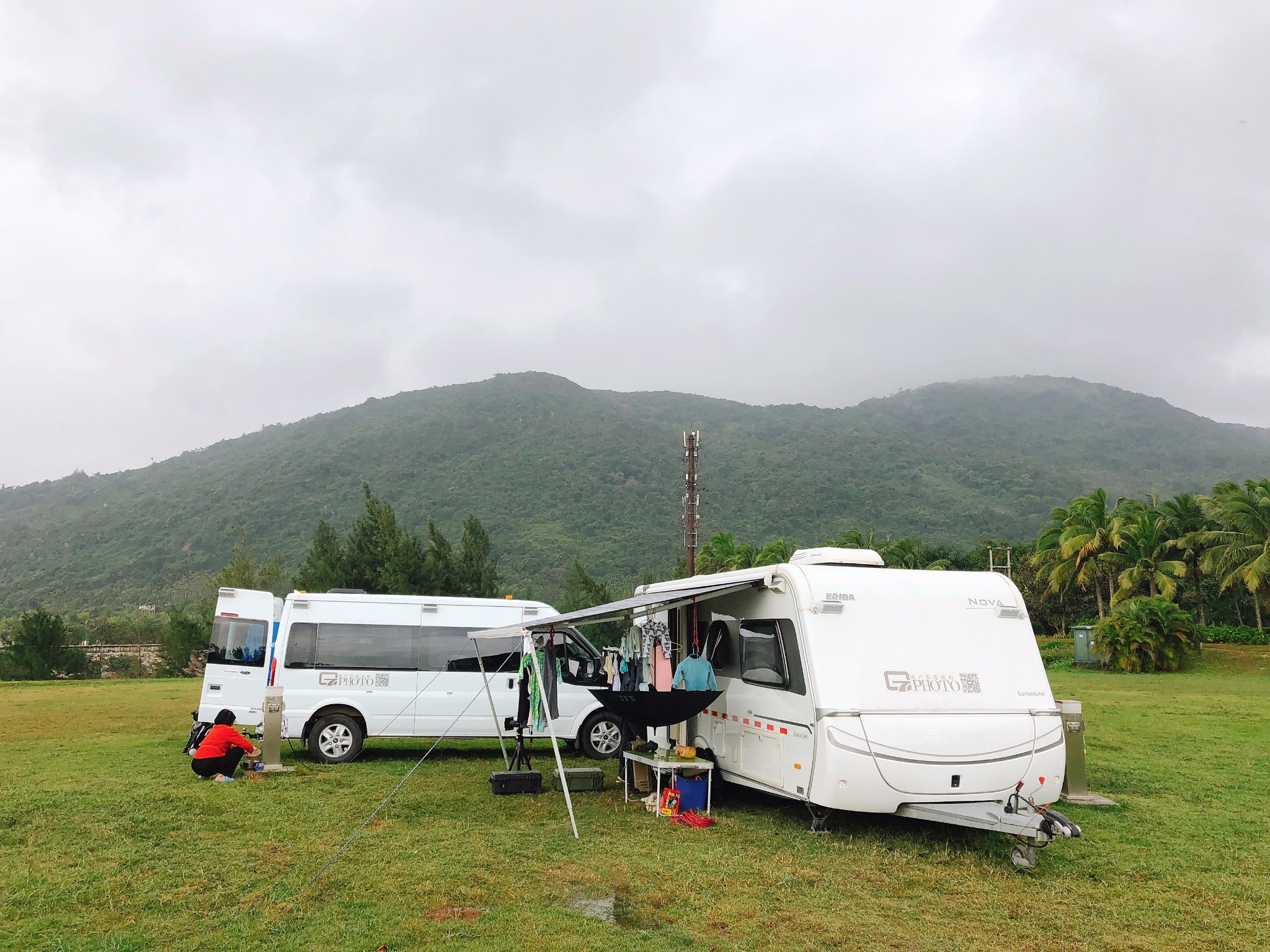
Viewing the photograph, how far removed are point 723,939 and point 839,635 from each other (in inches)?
119

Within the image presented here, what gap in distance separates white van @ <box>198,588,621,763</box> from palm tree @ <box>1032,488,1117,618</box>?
32692mm

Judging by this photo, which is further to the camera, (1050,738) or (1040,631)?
(1040,631)

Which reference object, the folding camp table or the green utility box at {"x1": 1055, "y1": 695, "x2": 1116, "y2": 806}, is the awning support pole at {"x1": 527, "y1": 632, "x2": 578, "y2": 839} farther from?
the green utility box at {"x1": 1055, "y1": 695, "x2": 1116, "y2": 806}

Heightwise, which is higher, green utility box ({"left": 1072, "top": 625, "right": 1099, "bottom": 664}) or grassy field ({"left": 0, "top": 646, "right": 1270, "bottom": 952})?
green utility box ({"left": 1072, "top": 625, "right": 1099, "bottom": 664})

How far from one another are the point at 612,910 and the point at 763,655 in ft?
10.3

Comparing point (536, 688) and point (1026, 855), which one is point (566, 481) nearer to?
point (536, 688)

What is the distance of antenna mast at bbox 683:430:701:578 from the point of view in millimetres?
24672

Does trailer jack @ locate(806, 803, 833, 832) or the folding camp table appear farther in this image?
the folding camp table

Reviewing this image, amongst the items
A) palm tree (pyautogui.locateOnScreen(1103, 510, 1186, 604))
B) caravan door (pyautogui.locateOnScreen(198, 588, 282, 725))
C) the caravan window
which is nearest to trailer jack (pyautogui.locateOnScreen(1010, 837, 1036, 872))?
the caravan window


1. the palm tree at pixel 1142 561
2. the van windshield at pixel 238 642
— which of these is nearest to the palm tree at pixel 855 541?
the palm tree at pixel 1142 561

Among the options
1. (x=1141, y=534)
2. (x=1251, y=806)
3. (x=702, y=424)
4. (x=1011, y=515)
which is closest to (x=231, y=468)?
(x=702, y=424)

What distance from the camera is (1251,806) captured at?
29.3 feet

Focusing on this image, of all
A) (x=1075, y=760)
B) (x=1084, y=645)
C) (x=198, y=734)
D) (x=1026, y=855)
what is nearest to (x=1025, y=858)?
(x=1026, y=855)

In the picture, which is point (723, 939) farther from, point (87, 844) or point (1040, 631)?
point (1040, 631)
